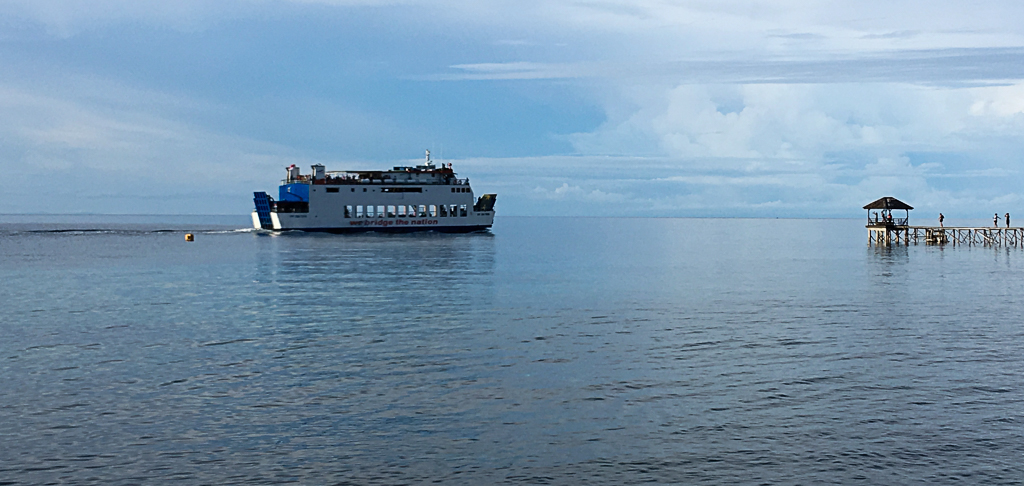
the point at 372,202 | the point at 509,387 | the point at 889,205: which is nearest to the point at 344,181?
the point at 372,202

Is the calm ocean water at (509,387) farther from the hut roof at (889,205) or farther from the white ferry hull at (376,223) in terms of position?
the white ferry hull at (376,223)

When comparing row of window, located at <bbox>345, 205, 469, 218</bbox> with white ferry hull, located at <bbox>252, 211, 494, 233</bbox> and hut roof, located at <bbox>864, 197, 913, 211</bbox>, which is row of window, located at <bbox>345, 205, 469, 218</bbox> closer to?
white ferry hull, located at <bbox>252, 211, 494, 233</bbox>

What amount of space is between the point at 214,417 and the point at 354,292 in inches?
922

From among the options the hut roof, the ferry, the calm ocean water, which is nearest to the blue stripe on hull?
the ferry

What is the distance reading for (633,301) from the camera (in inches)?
1428

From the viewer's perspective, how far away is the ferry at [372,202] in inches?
4294

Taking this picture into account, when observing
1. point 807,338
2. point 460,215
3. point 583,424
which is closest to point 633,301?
point 807,338

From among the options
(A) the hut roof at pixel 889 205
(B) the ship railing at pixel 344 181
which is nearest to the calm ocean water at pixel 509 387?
(A) the hut roof at pixel 889 205

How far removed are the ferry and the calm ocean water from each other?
2743 inches

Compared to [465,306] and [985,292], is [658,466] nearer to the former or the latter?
[465,306]

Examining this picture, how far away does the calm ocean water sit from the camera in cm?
1301

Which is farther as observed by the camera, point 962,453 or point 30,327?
point 30,327

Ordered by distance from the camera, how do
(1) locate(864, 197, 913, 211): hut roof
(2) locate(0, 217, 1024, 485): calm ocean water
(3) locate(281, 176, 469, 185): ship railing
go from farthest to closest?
(3) locate(281, 176, 469, 185): ship railing < (1) locate(864, 197, 913, 211): hut roof < (2) locate(0, 217, 1024, 485): calm ocean water

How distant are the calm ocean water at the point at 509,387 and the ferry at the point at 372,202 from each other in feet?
229
